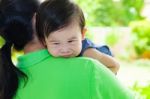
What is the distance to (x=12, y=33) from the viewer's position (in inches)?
49.0

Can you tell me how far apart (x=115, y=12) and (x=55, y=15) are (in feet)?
18.2

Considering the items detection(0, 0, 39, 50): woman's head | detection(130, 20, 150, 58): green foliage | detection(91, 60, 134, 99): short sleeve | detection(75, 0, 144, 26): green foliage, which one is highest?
detection(0, 0, 39, 50): woman's head

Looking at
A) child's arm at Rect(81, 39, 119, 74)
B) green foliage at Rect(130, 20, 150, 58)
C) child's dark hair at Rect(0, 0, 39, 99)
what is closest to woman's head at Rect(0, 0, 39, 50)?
child's dark hair at Rect(0, 0, 39, 99)

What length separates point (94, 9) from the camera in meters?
6.26

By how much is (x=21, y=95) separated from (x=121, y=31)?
5190 millimetres

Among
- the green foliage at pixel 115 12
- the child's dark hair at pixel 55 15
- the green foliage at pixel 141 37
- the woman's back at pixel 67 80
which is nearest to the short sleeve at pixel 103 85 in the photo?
the woman's back at pixel 67 80

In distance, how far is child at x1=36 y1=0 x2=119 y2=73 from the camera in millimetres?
1182

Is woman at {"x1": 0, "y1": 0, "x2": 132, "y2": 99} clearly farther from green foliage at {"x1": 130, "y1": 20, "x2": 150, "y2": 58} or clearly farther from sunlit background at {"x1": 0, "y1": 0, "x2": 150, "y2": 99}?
green foliage at {"x1": 130, "y1": 20, "x2": 150, "y2": 58}

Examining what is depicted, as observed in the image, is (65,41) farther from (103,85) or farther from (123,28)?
(123,28)

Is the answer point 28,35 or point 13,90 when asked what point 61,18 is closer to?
point 28,35

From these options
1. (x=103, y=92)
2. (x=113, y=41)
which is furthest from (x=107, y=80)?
(x=113, y=41)

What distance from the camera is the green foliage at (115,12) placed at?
648 cm

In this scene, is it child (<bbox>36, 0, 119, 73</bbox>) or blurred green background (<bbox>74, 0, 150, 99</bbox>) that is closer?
child (<bbox>36, 0, 119, 73</bbox>)

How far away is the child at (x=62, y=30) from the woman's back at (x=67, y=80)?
3 centimetres
